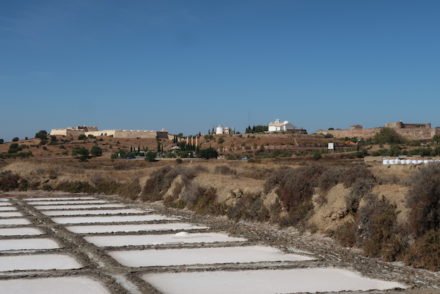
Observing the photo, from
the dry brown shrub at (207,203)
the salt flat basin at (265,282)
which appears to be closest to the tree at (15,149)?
the dry brown shrub at (207,203)

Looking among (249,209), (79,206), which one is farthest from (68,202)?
(249,209)

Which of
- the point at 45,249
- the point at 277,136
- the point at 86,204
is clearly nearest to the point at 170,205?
the point at 86,204

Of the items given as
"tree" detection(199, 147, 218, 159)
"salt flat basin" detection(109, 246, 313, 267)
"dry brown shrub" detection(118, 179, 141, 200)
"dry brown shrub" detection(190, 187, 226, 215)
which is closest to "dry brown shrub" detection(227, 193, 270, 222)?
"dry brown shrub" detection(190, 187, 226, 215)

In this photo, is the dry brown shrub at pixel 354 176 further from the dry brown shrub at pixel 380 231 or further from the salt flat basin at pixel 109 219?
the salt flat basin at pixel 109 219

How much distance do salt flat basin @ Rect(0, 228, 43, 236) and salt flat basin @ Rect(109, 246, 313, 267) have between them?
14.8 feet

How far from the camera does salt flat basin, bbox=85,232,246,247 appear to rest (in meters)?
15.8

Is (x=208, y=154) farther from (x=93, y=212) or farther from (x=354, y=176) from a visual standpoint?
(x=354, y=176)

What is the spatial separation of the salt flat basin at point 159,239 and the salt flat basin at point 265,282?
430 centimetres

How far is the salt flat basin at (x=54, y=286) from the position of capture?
9992mm

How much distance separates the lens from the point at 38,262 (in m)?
12.8

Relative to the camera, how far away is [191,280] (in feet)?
36.2

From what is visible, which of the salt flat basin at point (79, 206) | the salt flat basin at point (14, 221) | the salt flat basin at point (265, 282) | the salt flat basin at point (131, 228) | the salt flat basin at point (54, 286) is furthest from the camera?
the salt flat basin at point (79, 206)

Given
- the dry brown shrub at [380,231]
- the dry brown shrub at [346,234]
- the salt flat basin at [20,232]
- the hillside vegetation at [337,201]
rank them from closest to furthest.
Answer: the hillside vegetation at [337,201] → the dry brown shrub at [380,231] → the dry brown shrub at [346,234] → the salt flat basin at [20,232]

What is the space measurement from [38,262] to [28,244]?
114 inches
